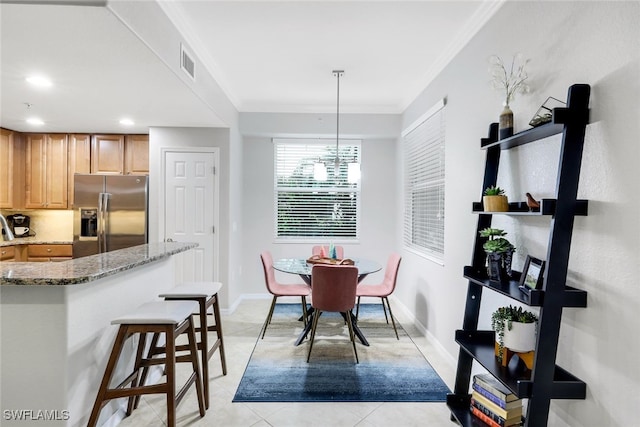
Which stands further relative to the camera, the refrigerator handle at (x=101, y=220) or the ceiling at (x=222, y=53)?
the refrigerator handle at (x=101, y=220)

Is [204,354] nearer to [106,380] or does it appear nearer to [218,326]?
[218,326]

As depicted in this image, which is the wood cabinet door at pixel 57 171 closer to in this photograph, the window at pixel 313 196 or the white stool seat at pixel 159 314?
the window at pixel 313 196

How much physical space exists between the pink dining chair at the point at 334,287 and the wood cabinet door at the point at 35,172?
13.3ft

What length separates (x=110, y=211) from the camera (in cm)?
413

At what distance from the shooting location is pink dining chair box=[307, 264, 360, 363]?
9.51 ft

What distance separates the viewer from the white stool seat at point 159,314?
1.77 m

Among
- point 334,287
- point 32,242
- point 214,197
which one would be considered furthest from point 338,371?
point 32,242

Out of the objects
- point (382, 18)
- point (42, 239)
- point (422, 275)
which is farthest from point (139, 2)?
point (42, 239)

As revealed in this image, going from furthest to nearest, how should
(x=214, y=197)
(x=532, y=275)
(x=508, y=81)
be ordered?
(x=214, y=197), (x=508, y=81), (x=532, y=275)

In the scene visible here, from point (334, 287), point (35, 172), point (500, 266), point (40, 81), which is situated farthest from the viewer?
point (35, 172)

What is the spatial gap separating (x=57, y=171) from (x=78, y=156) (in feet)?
1.14

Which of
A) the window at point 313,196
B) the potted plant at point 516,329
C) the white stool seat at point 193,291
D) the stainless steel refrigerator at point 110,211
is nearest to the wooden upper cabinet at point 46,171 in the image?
the stainless steel refrigerator at point 110,211

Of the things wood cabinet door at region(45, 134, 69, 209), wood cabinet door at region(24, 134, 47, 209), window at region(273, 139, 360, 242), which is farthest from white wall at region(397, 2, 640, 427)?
wood cabinet door at region(24, 134, 47, 209)

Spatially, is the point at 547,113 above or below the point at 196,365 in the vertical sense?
above
